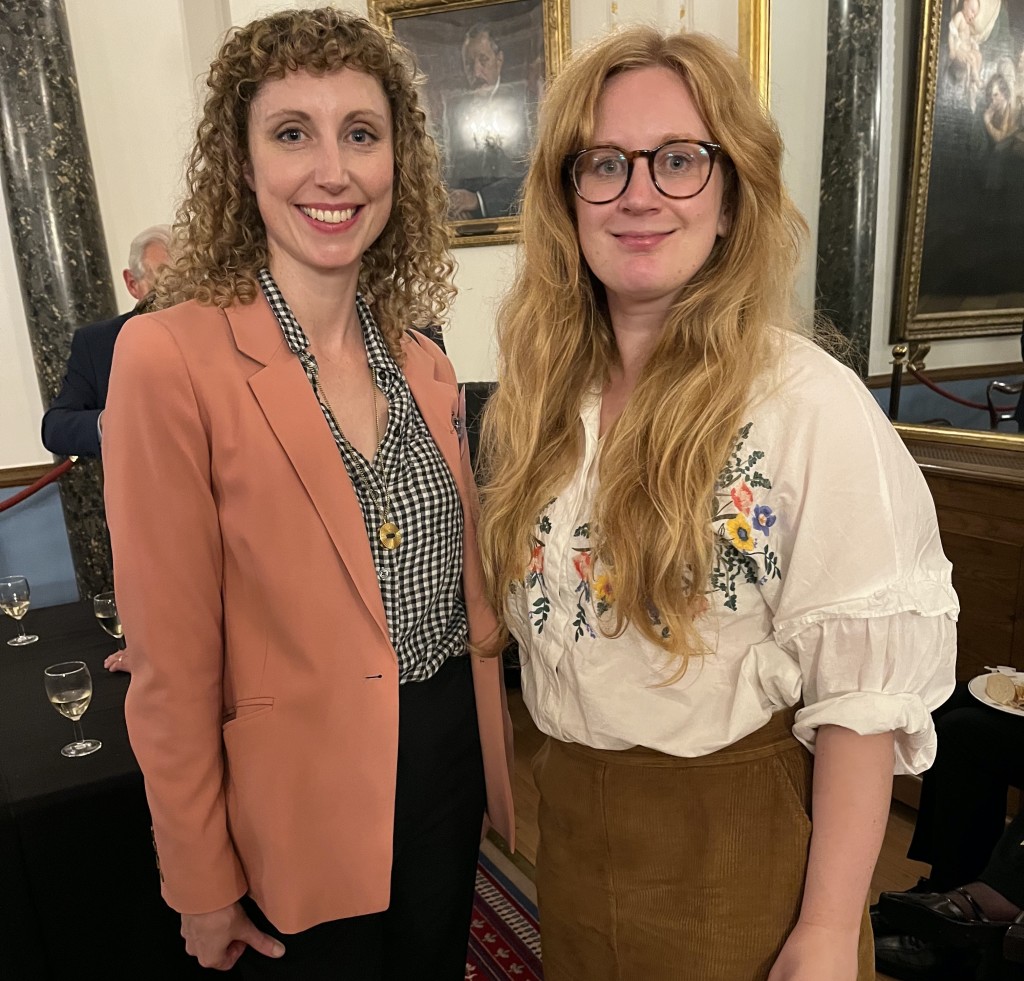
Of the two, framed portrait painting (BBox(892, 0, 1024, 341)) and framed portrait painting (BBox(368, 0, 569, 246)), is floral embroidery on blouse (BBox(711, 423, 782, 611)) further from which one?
framed portrait painting (BBox(368, 0, 569, 246))

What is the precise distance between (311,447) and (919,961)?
84.1 inches

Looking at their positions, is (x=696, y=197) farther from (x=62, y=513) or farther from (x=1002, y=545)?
(x=62, y=513)

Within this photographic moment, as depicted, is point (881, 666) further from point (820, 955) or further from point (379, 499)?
point (379, 499)

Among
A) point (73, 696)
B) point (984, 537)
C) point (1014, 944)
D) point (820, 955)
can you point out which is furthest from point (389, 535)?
point (984, 537)

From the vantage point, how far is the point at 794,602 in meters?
1.05

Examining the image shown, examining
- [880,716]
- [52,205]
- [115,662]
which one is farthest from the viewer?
[52,205]

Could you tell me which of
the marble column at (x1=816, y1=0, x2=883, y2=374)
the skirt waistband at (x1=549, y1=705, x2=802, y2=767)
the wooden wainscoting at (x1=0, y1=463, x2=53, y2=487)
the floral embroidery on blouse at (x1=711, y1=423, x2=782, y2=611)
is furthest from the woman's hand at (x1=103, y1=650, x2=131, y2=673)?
the marble column at (x1=816, y1=0, x2=883, y2=374)

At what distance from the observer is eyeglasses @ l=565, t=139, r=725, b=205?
114cm

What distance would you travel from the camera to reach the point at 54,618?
103 inches

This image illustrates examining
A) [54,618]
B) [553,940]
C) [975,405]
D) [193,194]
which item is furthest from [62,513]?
[975,405]

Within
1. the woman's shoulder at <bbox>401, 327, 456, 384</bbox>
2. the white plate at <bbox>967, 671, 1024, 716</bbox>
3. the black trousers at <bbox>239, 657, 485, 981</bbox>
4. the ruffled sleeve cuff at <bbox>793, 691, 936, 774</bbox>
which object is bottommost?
the white plate at <bbox>967, 671, 1024, 716</bbox>

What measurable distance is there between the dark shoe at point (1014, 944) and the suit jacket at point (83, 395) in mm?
3033

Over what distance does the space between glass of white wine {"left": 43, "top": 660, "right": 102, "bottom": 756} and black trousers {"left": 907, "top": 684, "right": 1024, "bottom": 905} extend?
2.11 meters

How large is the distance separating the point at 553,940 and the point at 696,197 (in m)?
1.15
